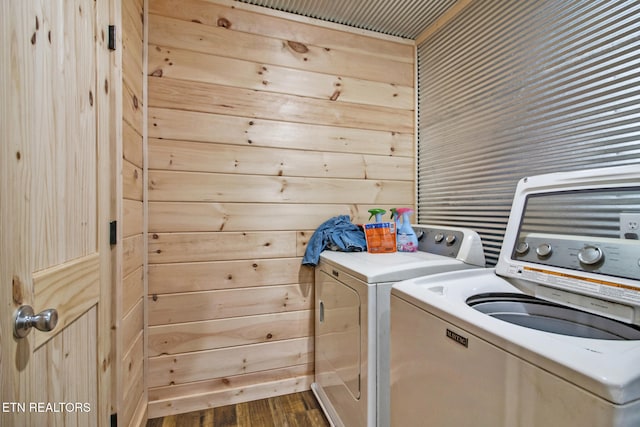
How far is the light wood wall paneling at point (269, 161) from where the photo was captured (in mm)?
1781

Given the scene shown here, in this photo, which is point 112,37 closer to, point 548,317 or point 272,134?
point 272,134

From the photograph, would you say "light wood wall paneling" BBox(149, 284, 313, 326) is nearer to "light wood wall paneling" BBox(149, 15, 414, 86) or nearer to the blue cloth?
the blue cloth

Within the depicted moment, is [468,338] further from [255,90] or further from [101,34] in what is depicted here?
[255,90]

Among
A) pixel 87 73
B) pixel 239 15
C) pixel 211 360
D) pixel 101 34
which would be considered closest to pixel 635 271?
pixel 87 73

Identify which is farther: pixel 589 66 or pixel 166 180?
pixel 166 180

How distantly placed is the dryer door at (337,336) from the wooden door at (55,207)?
98 cm

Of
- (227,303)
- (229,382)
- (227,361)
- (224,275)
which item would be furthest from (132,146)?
(229,382)

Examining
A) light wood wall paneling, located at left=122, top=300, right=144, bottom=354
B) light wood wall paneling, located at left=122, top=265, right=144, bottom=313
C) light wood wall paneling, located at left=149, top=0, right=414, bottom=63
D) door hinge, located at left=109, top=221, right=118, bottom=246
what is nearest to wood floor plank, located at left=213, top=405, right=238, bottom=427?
light wood wall paneling, located at left=122, top=300, right=144, bottom=354

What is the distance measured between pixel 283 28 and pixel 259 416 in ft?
7.92

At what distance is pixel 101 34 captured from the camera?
1.10 m

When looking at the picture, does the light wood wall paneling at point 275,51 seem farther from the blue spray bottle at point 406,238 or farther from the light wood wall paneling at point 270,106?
the blue spray bottle at point 406,238

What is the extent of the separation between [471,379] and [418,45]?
7.61 ft

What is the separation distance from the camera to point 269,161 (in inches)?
76.9
